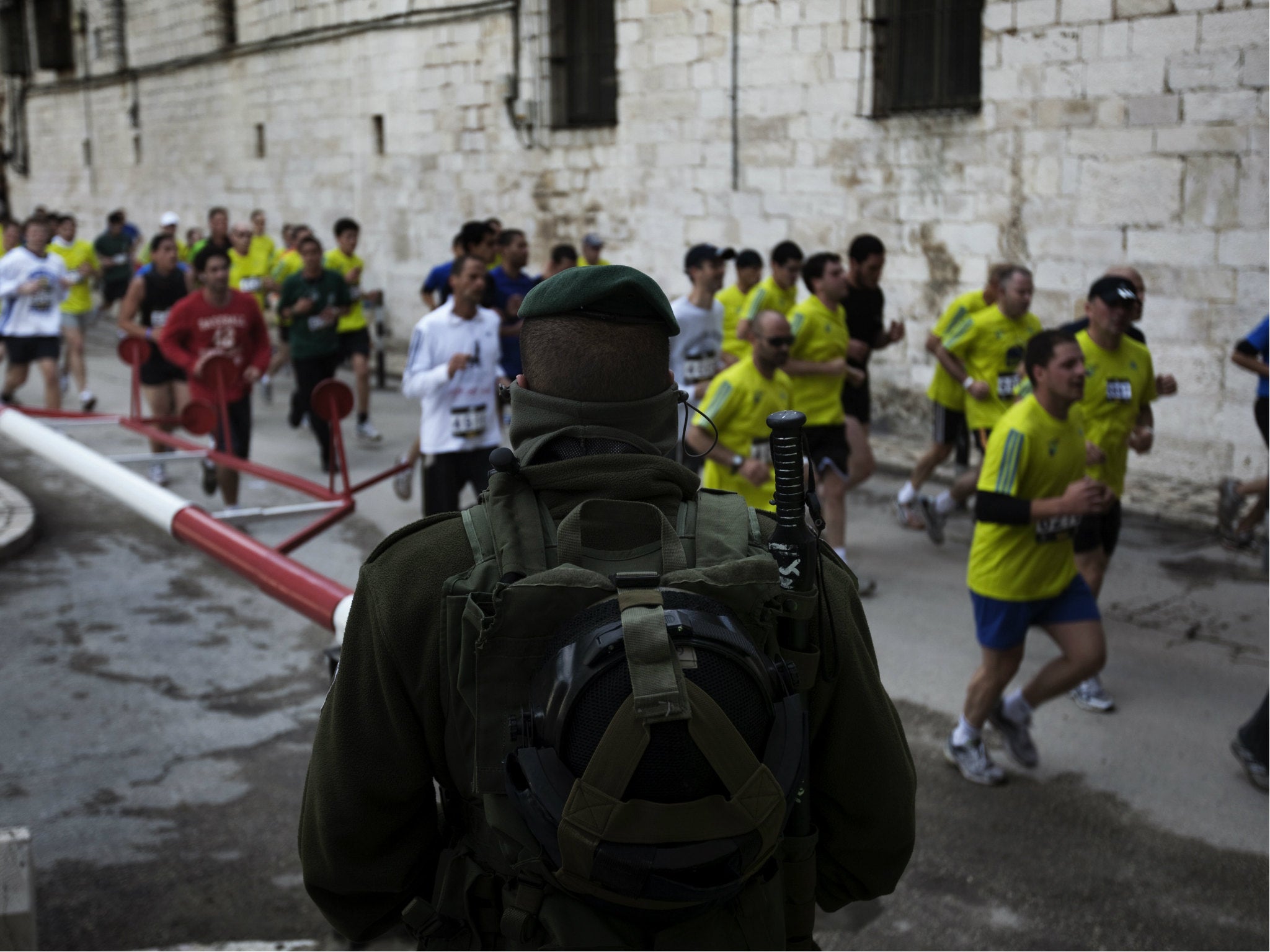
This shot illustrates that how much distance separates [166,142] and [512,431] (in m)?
25.0

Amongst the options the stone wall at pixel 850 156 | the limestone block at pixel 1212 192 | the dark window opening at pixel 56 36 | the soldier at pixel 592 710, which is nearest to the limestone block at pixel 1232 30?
the stone wall at pixel 850 156

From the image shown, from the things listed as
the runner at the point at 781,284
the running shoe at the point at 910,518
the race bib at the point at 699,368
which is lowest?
the running shoe at the point at 910,518

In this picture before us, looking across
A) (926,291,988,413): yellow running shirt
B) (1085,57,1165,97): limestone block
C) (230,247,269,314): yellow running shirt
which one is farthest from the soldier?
(230,247,269,314): yellow running shirt

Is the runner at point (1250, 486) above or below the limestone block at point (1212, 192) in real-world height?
below

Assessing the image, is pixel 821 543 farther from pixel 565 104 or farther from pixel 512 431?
pixel 565 104

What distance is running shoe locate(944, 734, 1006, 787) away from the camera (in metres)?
4.98

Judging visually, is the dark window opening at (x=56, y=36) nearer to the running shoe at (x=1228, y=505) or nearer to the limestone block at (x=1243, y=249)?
the limestone block at (x=1243, y=249)

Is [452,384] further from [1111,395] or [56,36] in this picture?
[56,36]

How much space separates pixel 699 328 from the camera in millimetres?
8438

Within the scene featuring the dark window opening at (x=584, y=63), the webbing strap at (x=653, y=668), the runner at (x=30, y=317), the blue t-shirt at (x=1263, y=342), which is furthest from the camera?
the dark window opening at (x=584, y=63)

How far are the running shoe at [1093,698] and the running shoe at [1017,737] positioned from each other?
28.0 inches

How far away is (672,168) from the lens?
13.2 m

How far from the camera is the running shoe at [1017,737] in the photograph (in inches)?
200

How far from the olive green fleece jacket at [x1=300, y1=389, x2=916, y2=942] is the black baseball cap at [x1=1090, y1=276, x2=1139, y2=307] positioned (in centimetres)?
465
